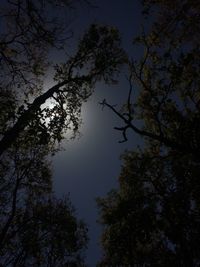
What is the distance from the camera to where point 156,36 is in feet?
56.9

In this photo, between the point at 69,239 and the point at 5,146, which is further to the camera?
the point at 69,239

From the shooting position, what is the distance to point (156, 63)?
20.5m

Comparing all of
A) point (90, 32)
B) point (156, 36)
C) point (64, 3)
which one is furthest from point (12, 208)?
point (64, 3)

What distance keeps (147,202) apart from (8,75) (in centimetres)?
1089

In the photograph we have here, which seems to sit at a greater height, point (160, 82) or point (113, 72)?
point (113, 72)

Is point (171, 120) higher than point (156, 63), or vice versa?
point (156, 63)

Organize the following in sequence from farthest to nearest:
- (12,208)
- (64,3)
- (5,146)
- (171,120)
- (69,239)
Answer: (69,239) < (12,208) < (171,120) < (5,146) < (64,3)

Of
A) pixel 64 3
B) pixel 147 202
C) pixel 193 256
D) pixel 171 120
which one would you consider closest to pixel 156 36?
pixel 171 120

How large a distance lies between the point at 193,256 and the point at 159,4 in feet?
51.1

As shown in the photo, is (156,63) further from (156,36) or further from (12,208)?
(12,208)

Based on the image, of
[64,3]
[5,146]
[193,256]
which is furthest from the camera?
[193,256]

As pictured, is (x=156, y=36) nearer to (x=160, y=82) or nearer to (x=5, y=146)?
(x=160, y=82)

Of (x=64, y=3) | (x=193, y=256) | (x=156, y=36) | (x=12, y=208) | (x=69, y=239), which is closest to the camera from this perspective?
(x=64, y=3)

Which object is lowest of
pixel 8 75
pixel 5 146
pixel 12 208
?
pixel 5 146
